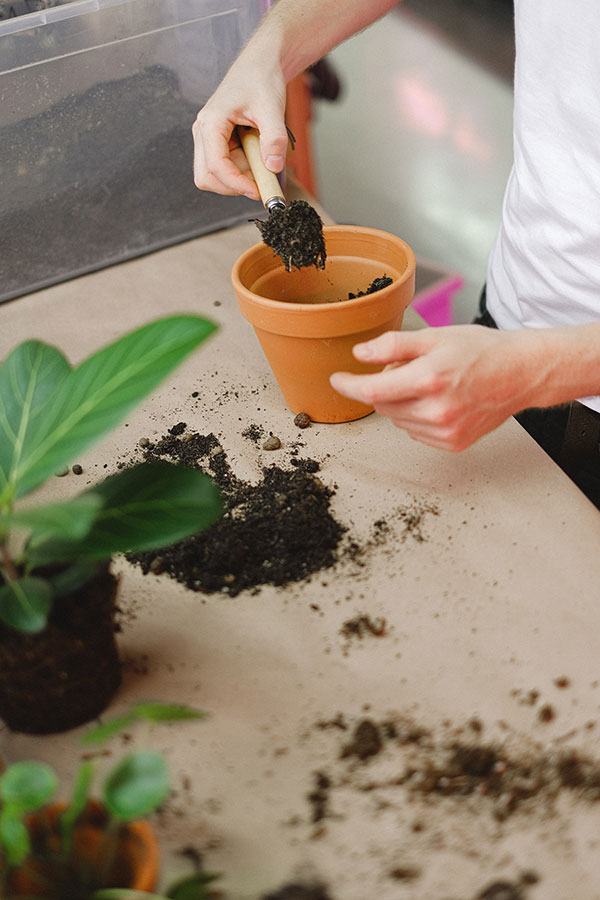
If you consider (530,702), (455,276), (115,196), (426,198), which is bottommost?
(426,198)

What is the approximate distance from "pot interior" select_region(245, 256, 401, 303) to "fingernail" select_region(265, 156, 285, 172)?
12cm

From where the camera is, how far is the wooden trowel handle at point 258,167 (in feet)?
3.40

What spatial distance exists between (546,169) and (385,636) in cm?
65

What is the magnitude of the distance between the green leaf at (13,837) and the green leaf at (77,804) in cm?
3

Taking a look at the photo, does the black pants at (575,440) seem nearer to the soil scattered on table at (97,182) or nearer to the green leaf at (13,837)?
the soil scattered on table at (97,182)

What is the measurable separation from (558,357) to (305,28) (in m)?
Result: 0.70

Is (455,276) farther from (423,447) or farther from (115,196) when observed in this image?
(423,447)

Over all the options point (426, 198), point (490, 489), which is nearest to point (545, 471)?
point (490, 489)

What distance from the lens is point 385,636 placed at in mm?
784

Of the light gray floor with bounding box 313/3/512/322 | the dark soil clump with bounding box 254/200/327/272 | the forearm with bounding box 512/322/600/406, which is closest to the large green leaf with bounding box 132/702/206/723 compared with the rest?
the forearm with bounding box 512/322/600/406

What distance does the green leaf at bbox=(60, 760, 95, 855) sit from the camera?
52 centimetres

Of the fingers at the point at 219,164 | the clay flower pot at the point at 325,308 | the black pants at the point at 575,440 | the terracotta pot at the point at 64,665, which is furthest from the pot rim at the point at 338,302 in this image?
the terracotta pot at the point at 64,665

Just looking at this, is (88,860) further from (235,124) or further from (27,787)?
(235,124)

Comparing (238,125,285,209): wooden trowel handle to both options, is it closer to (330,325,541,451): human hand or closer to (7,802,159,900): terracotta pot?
(330,325,541,451): human hand
